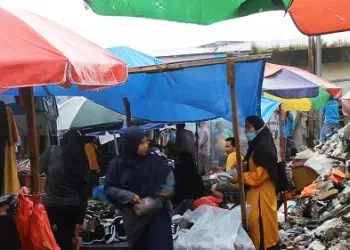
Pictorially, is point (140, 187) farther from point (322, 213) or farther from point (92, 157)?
point (92, 157)

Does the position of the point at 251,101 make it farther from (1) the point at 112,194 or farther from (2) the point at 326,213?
(2) the point at 326,213

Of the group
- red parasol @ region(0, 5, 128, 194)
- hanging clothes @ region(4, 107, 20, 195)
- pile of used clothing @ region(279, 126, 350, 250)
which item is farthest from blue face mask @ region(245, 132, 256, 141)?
hanging clothes @ region(4, 107, 20, 195)

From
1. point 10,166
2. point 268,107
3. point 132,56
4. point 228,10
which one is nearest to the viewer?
point 228,10

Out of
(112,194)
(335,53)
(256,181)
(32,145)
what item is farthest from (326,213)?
(335,53)

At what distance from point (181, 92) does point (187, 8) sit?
3.70 meters

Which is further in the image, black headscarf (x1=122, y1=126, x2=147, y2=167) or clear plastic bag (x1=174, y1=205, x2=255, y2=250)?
clear plastic bag (x1=174, y1=205, x2=255, y2=250)

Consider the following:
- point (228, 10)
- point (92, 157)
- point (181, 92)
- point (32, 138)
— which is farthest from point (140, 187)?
point (92, 157)

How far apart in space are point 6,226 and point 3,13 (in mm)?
1535

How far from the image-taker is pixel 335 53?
930 inches

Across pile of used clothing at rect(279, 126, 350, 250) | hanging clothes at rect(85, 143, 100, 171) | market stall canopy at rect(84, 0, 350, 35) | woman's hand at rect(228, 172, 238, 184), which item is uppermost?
market stall canopy at rect(84, 0, 350, 35)

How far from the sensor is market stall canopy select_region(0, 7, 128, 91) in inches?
137

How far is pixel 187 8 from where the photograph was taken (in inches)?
161

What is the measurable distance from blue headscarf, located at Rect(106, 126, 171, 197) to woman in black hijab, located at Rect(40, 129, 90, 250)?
42.0 inches

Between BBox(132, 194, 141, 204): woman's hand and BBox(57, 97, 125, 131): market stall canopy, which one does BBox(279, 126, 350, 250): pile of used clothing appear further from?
BBox(57, 97, 125, 131): market stall canopy
